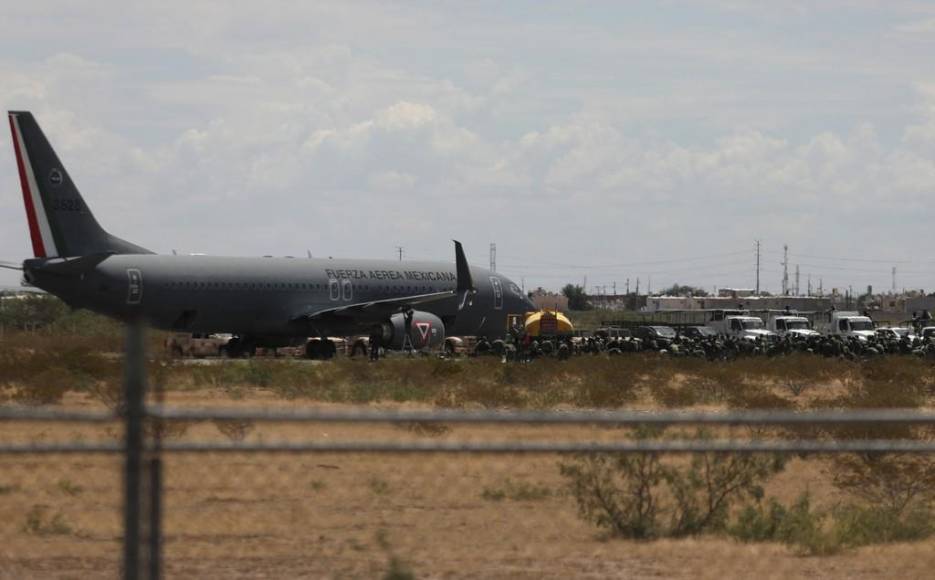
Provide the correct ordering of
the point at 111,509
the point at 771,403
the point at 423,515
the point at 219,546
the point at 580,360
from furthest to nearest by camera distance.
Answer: the point at 580,360 < the point at 771,403 < the point at 111,509 < the point at 423,515 < the point at 219,546

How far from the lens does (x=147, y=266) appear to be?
4291cm

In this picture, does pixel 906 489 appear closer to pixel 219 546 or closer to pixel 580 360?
pixel 219 546

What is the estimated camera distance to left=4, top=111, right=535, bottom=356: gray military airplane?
4219 cm

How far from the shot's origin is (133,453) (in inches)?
267

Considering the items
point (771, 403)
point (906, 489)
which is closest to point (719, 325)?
point (771, 403)

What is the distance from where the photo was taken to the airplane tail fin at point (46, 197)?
4203 cm

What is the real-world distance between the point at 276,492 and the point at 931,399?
2428 cm

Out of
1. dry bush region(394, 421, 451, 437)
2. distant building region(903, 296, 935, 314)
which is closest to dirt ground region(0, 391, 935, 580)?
dry bush region(394, 421, 451, 437)

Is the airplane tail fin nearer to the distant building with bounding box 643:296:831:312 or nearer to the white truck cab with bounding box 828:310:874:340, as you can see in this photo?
the white truck cab with bounding box 828:310:874:340

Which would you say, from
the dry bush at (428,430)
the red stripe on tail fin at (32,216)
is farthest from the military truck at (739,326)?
the dry bush at (428,430)

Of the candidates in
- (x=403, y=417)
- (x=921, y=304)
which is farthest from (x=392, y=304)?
(x=921, y=304)

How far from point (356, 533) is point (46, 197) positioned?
117 feet

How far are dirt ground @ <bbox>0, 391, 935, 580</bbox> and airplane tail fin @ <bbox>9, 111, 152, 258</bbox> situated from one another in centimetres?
2931

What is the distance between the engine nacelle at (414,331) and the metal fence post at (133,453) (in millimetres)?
39317
